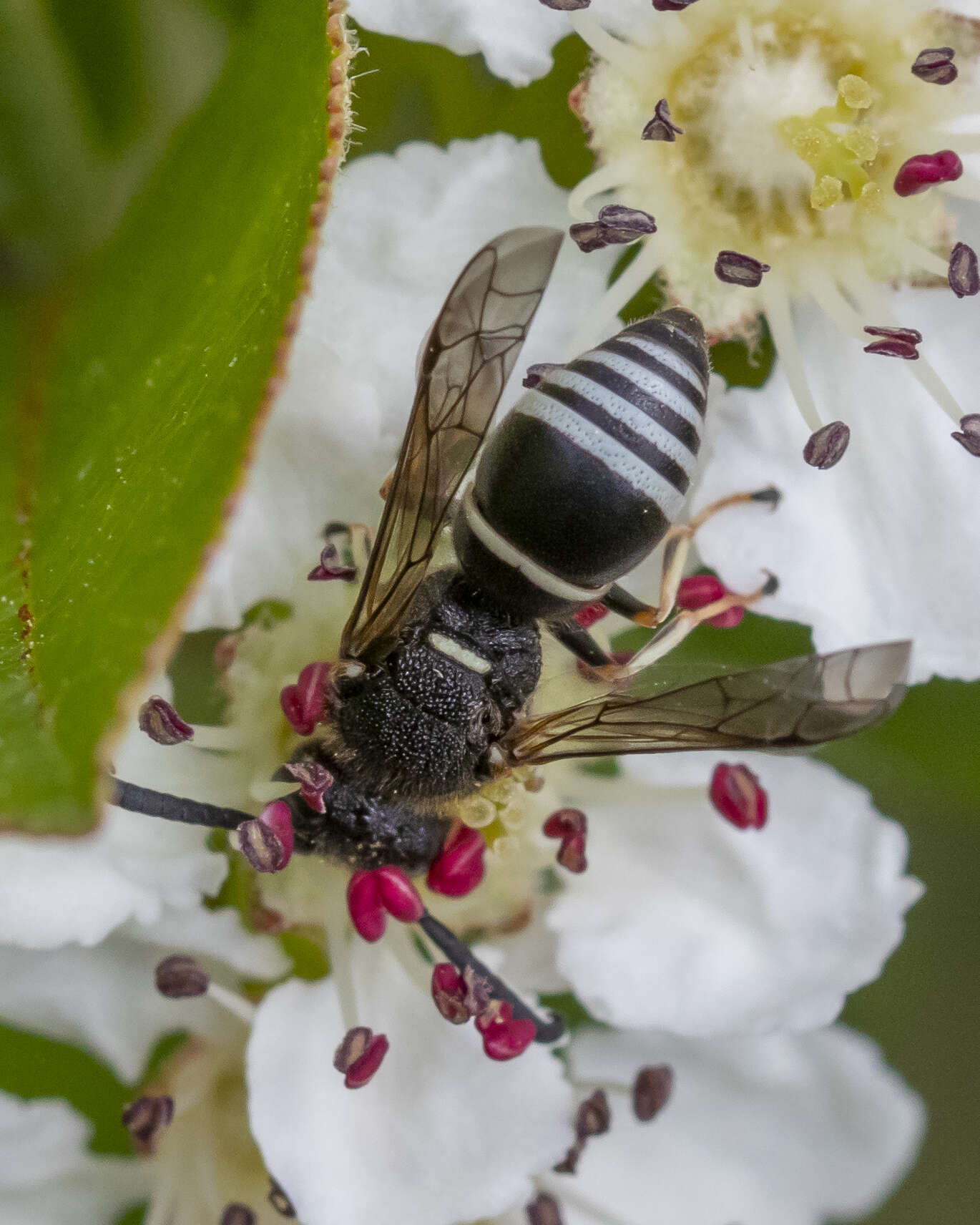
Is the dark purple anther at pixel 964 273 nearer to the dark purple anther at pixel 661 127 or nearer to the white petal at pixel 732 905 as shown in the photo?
the dark purple anther at pixel 661 127

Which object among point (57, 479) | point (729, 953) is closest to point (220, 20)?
point (57, 479)

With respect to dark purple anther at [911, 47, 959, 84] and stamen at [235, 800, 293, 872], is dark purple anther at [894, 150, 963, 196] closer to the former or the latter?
dark purple anther at [911, 47, 959, 84]

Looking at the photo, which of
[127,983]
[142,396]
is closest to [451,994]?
[127,983]

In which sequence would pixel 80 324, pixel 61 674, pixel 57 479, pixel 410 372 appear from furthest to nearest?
pixel 410 372, pixel 80 324, pixel 57 479, pixel 61 674

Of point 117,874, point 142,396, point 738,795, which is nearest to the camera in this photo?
point 142,396

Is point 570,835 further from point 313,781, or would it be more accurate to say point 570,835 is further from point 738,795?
point 313,781

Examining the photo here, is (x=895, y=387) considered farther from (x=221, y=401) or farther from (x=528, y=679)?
(x=221, y=401)
